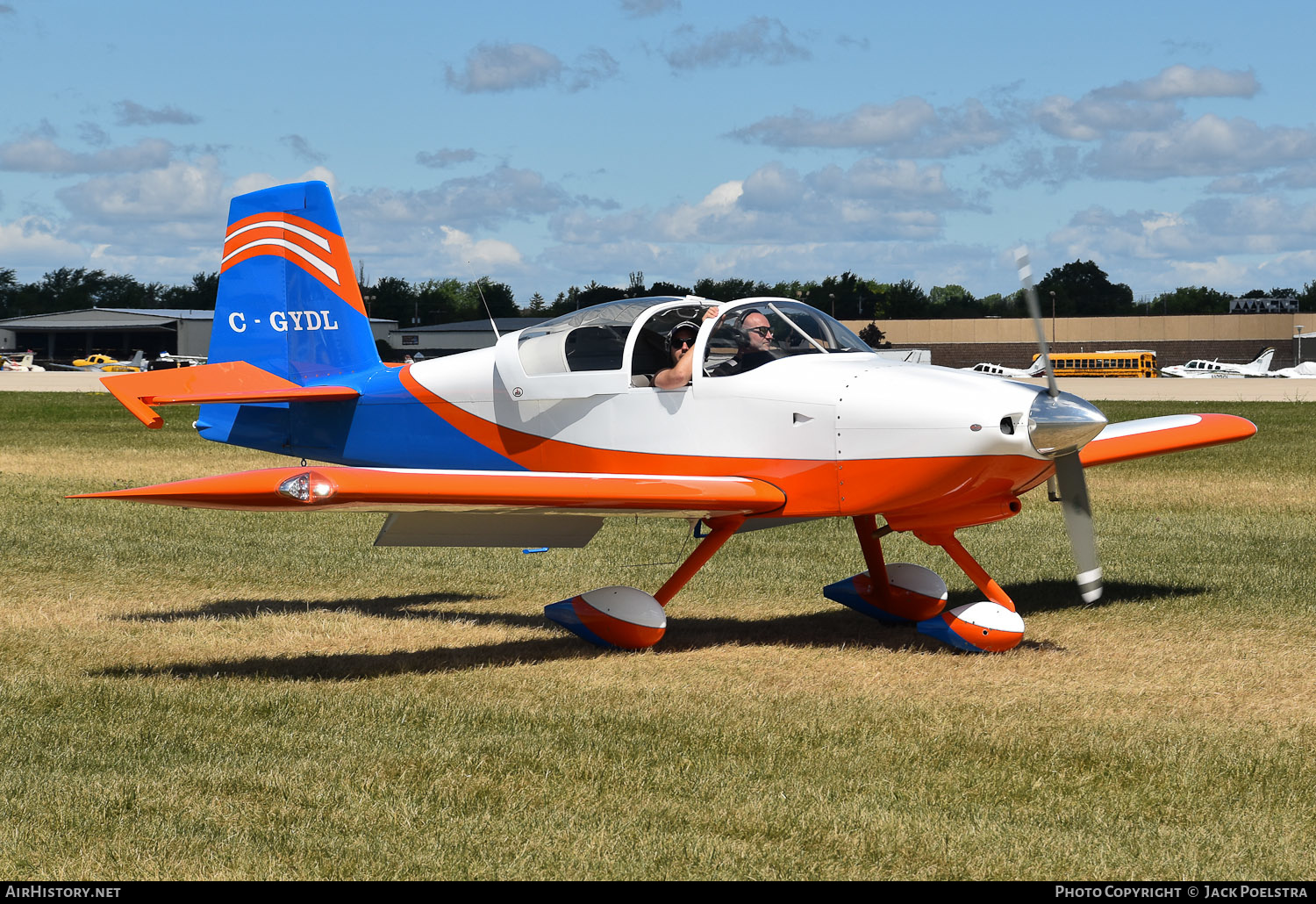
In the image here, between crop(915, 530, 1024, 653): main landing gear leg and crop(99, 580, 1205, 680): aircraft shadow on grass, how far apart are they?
138 mm

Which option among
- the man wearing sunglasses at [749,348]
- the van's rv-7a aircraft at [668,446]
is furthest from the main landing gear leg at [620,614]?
the man wearing sunglasses at [749,348]

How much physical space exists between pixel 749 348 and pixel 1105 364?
3250 inches

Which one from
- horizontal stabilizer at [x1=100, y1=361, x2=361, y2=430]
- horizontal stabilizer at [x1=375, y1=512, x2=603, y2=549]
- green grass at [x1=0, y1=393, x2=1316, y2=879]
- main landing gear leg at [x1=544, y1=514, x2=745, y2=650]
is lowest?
green grass at [x1=0, y1=393, x2=1316, y2=879]

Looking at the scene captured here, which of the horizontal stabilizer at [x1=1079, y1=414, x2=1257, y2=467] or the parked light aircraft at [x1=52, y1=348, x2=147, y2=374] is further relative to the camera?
the parked light aircraft at [x1=52, y1=348, x2=147, y2=374]

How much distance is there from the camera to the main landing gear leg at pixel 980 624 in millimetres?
8242

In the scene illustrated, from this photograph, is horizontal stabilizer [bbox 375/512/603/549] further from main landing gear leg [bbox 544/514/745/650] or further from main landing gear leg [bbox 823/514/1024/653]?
main landing gear leg [bbox 823/514/1024/653]

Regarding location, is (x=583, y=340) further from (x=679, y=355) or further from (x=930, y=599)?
(x=930, y=599)

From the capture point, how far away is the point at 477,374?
9.59 metres

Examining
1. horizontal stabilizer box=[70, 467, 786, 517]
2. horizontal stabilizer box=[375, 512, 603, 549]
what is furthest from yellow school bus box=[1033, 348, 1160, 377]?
horizontal stabilizer box=[70, 467, 786, 517]

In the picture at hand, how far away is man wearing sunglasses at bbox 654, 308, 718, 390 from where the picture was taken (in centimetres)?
871

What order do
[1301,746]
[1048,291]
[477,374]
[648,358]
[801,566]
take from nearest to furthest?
[1301,746]
[648,358]
[477,374]
[801,566]
[1048,291]
